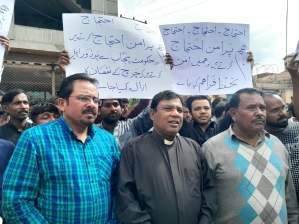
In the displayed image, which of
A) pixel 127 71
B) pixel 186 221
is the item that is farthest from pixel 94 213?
pixel 127 71

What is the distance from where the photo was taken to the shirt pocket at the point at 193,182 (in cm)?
221

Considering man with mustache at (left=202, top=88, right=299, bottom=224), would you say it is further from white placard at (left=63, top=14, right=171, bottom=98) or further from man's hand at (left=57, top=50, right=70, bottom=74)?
man's hand at (left=57, top=50, right=70, bottom=74)

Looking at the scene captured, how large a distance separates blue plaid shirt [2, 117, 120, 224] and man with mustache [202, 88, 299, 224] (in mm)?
984

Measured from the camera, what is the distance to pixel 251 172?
→ 2375 mm

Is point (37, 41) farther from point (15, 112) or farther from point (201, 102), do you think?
point (201, 102)

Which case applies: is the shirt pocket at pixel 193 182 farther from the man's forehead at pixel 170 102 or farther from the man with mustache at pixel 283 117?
the man with mustache at pixel 283 117

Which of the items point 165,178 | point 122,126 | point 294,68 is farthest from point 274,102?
point 122,126

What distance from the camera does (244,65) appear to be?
333cm

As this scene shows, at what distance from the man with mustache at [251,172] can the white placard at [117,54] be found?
3.12 feet

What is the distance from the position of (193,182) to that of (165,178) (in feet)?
0.74

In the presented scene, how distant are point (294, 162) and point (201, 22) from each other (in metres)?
1.76

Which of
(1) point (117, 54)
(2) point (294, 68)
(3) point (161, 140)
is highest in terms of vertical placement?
(1) point (117, 54)

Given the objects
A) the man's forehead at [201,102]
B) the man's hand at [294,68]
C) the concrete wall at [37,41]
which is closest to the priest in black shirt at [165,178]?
the man's hand at [294,68]

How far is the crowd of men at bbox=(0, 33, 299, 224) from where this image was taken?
1.88 meters
